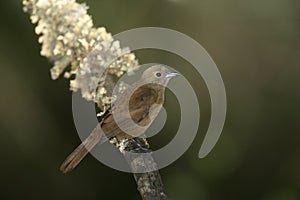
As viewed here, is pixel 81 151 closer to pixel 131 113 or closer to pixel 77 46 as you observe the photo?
pixel 131 113

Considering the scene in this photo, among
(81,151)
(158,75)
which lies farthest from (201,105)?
(81,151)

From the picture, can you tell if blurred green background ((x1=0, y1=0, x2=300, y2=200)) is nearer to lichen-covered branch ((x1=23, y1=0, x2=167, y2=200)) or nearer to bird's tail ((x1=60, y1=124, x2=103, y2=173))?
bird's tail ((x1=60, y1=124, x2=103, y2=173))

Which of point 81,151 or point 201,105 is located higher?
point 81,151

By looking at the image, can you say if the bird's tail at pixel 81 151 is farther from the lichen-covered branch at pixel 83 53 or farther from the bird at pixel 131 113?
the lichen-covered branch at pixel 83 53

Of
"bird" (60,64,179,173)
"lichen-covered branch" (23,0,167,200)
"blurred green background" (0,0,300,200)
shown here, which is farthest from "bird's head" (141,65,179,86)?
"blurred green background" (0,0,300,200)

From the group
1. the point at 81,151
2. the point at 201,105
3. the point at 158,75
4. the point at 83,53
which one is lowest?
the point at 201,105
